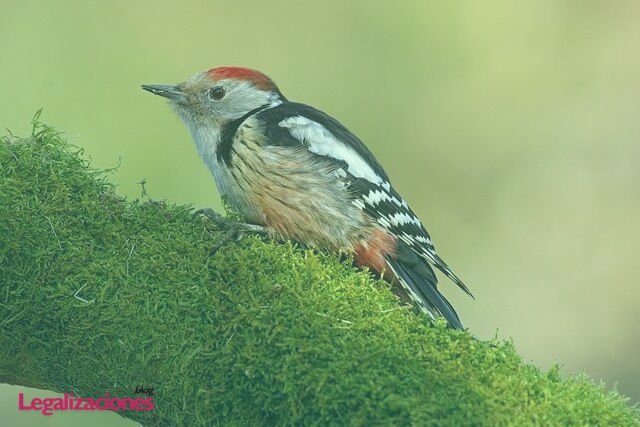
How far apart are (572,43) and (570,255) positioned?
94.9 inches

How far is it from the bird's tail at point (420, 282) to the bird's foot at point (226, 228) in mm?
621

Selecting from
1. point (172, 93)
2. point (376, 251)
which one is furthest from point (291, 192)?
point (172, 93)

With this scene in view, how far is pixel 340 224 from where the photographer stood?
355cm

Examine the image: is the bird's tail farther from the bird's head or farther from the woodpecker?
the bird's head

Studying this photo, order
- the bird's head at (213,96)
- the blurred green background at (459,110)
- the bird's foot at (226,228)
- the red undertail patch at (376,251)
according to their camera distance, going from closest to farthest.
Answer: the bird's foot at (226,228), the red undertail patch at (376,251), the bird's head at (213,96), the blurred green background at (459,110)

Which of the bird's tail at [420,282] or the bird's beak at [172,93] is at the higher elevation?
the bird's beak at [172,93]

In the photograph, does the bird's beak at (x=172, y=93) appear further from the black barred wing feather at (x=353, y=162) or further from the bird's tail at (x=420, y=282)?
the bird's tail at (x=420, y=282)

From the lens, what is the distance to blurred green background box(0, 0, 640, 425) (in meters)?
7.67

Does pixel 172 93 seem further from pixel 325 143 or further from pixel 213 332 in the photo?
pixel 213 332

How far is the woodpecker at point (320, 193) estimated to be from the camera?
3.47m

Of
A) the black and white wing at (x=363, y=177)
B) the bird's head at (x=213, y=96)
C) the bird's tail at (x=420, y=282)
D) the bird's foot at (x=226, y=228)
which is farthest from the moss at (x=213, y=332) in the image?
the bird's head at (x=213, y=96)

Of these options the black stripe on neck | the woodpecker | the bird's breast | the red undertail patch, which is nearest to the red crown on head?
the black stripe on neck

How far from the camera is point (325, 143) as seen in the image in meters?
3.71

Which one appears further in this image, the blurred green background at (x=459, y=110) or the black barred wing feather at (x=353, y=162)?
the blurred green background at (x=459, y=110)
